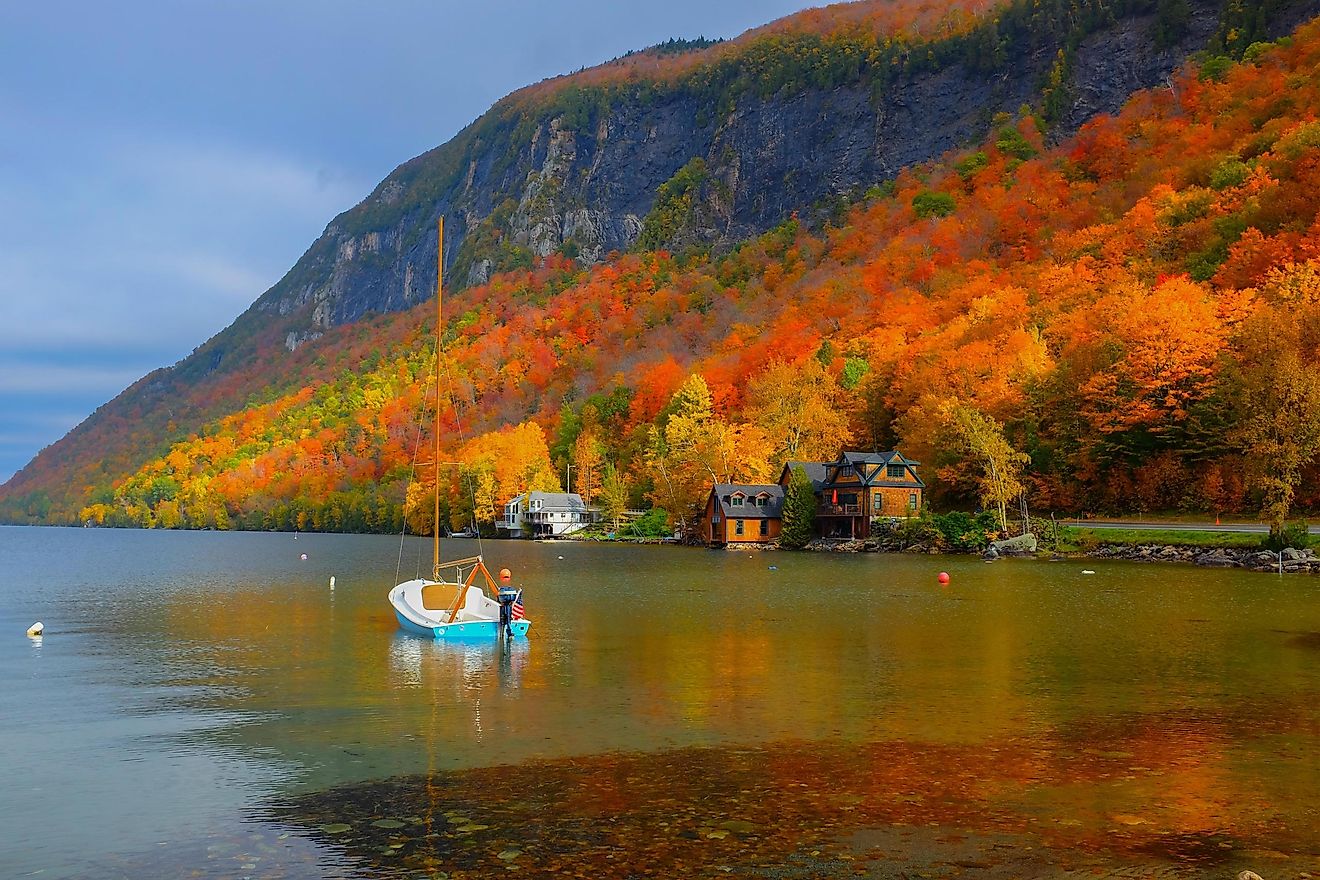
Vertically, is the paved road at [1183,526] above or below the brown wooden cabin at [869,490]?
below

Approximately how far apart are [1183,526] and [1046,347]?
89.9ft

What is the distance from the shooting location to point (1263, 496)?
68750mm

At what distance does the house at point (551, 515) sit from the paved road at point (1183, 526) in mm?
73122

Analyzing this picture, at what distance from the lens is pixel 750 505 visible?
4067 inches

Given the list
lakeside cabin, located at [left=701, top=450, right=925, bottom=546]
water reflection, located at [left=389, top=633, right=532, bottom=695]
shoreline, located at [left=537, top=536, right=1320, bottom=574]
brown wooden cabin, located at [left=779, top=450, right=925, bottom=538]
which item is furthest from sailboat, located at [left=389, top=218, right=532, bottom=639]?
lakeside cabin, located at [left=701, top=450, right=925, bottom=546]

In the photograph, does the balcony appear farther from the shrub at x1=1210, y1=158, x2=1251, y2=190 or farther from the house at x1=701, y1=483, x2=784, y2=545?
the shrub at x1=1210, y1=158, x2=1251, y2=190

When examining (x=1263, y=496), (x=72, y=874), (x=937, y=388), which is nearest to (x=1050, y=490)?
(x=937, y=388)

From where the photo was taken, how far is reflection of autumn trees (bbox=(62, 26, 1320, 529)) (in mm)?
75625

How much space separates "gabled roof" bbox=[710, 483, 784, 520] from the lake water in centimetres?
6228

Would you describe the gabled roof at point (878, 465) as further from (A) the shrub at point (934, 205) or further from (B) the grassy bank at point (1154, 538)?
(A) the shrub at point (934, 205)

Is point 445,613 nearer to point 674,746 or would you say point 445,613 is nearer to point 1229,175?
point 674,746

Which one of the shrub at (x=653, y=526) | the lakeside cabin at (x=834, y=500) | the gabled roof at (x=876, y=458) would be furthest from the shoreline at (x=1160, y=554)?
the shrub at (x=653, y=526)

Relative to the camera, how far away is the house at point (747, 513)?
10212 cm

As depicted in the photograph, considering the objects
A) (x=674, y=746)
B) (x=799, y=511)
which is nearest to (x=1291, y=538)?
(x=799, y=511)
